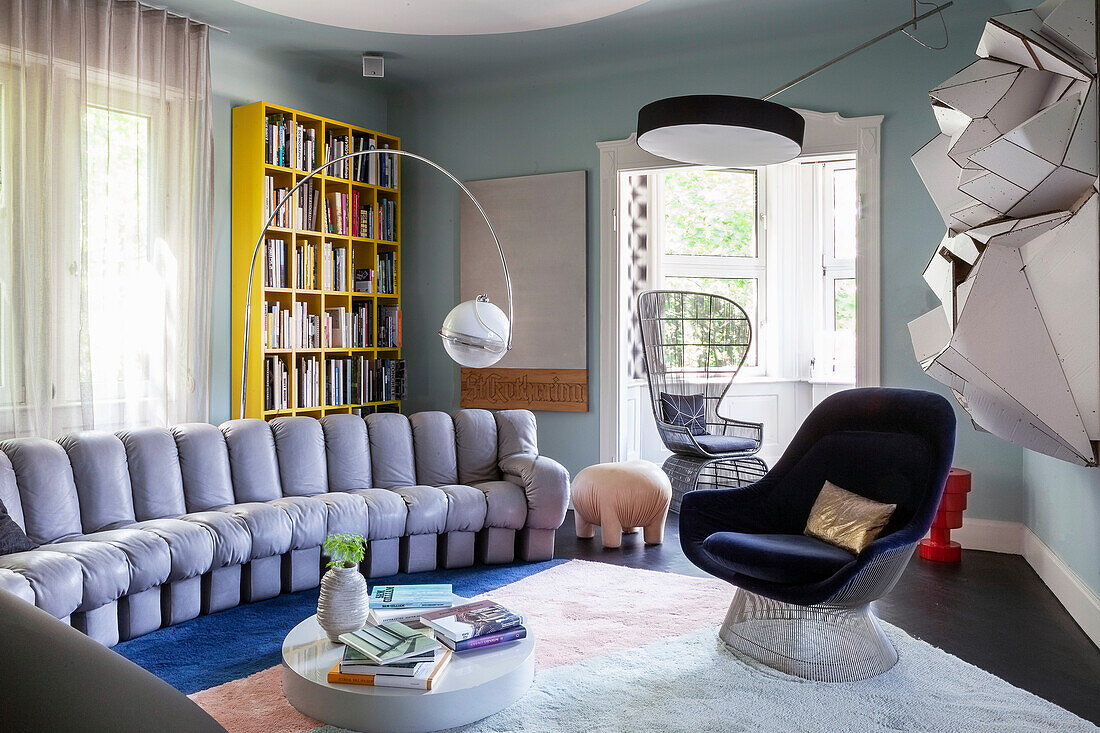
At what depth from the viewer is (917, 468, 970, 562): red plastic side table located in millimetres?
4512

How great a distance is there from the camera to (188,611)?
3.57m

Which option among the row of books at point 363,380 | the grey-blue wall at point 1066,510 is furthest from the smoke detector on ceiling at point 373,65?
the grey-blue wall at point 1066,510

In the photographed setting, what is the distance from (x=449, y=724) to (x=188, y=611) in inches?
64.6

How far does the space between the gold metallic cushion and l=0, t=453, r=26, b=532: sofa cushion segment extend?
3053 mm

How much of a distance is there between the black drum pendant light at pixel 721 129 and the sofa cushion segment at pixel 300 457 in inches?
87.1

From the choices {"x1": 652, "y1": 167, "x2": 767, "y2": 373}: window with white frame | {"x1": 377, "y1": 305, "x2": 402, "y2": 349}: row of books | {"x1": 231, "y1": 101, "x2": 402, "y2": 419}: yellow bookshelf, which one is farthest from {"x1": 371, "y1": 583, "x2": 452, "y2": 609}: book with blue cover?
{"x1": 652, "y1": 167, "x2": 767, "y2": 373}: window with white frame

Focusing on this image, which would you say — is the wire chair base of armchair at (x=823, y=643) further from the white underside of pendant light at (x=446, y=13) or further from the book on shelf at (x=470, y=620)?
the white underside of pendant light at (x=446, y=13)

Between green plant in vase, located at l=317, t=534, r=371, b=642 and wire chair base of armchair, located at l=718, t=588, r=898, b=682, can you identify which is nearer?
green plant in vase, located at l=317, t=534, r=371, b=642

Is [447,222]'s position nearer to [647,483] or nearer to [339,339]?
[339,339]

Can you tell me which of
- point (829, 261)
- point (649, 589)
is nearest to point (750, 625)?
point (649, 589)

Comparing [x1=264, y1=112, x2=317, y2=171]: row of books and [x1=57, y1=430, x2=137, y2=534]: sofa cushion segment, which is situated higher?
[x1=264, y1=112, x2=317, y2=171]: row of books

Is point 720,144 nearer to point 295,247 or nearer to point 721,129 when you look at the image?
point 721,129

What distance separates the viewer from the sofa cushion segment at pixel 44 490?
3.34 metres

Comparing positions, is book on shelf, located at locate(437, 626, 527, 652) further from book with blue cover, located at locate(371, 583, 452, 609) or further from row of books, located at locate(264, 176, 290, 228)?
row of books, located at locate(264, 176, 290, 228)
